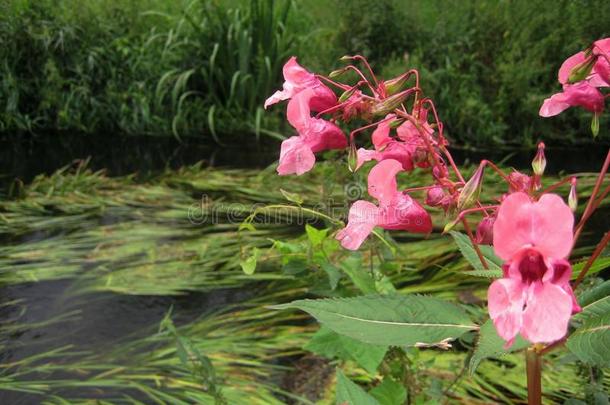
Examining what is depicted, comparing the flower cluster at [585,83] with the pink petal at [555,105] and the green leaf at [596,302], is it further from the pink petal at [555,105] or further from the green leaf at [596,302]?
the green leaf at [596,302]

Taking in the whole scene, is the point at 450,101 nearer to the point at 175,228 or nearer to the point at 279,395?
the point at 175,228

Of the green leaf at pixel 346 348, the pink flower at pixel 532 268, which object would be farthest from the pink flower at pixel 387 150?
the green leaf at pixel 346 348

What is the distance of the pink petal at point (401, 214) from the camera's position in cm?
67

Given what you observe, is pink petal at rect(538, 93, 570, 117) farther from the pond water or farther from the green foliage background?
the green foliage background

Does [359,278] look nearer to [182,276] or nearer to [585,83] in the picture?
[585,83]

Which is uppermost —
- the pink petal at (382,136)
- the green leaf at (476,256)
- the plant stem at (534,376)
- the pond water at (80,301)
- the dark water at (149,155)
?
the pink petal at (382,136)

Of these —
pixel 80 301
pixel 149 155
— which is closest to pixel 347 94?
pixel 80 301

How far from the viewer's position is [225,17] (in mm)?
4648

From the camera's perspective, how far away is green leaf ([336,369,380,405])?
33.2 inches

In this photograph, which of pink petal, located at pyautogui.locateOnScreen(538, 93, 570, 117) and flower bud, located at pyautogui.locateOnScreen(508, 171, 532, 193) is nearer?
flower bud, located at pyautogui.locateOnScreen(508, 171, 532, 193)

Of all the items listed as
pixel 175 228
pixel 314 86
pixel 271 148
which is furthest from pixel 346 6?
pixel 314 86

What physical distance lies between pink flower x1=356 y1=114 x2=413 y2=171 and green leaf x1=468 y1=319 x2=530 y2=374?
18 cm

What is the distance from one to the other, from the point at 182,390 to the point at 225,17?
353 centimetres

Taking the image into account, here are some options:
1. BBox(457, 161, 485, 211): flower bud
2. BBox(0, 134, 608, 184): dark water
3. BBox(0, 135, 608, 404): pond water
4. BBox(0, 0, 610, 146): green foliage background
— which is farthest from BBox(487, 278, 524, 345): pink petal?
BBox(0, 0, 610, 146): green foliage background
